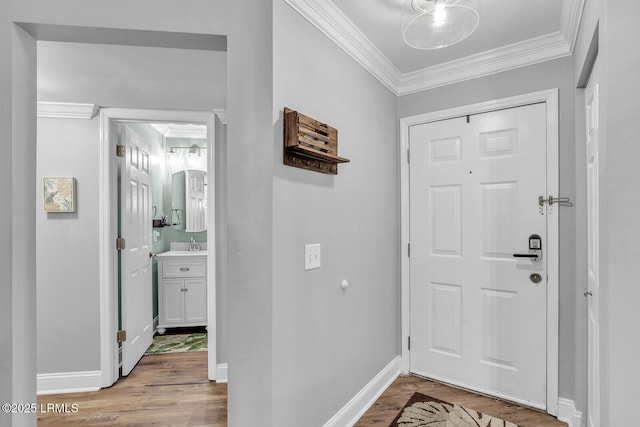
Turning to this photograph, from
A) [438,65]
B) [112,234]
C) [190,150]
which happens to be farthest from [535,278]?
[190,150]

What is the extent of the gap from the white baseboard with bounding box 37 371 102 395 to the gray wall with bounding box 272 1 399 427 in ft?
6.77

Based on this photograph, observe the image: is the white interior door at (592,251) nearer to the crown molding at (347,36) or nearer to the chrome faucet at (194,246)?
the crown molding at (347,36)

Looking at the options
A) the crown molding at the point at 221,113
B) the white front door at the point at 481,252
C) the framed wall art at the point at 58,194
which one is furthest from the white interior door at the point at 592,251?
the framed wall art at the point at 58,194

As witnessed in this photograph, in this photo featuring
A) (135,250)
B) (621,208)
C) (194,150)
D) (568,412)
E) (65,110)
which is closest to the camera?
(621,208)

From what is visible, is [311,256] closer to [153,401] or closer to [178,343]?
[153,401]

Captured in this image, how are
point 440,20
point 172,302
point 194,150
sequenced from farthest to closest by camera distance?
point 194,150
point 172,302
point 440,20

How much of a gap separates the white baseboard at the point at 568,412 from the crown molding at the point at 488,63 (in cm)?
221

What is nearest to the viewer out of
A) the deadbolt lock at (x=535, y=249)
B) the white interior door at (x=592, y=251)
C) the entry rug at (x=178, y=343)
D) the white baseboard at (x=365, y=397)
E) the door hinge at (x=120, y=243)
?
the white interior door at (x=592, y=251)

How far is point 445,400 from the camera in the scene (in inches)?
91.0

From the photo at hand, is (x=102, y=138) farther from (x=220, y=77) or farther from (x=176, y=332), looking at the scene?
(x=176, y=332)

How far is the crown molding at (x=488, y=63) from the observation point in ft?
6.97

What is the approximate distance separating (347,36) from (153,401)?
9.57 feet

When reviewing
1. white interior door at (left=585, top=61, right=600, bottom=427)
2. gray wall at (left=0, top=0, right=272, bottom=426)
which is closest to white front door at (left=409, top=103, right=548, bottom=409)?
white interior door at (left=585, top=61, right=600, bottom=427)

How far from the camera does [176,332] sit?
395 centimetres
